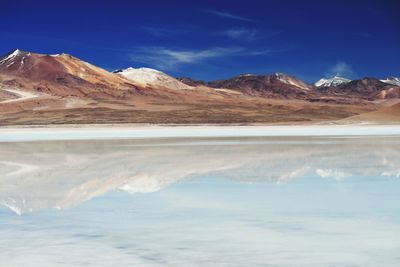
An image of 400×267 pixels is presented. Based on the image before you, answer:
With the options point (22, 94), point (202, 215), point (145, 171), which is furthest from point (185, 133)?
point (22, 94)

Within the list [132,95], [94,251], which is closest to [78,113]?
[132,95]

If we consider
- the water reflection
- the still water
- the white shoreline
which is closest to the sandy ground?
the white shoreline

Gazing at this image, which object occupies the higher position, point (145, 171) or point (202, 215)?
point (145, 171)

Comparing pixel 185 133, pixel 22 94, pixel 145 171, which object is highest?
pixel 22 94

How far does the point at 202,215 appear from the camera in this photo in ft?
26.4

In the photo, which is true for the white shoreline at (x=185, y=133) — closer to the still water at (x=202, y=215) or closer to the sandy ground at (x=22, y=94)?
the still water at (x=202, y=215)

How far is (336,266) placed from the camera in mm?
5285

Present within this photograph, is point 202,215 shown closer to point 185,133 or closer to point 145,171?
point 145,171

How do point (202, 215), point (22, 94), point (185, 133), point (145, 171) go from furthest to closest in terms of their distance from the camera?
1. point (22, 94)
2. point (185, 133)
3. point (145, 171)
4. point (202, 215)

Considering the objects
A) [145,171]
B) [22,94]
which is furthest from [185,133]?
[22,94]

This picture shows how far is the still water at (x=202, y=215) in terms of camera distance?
5738 millimetres

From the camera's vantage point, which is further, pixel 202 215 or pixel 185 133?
pixel 185 133

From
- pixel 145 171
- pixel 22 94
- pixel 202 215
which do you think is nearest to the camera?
pixel 202 215

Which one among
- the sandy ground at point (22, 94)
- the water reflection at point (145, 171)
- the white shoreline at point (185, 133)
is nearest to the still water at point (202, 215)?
the water reflection at point (145, 171)
